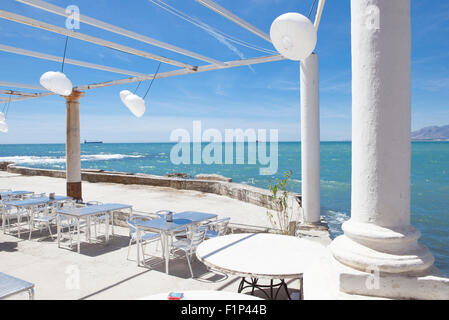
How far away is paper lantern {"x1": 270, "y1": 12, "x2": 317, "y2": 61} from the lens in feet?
8.50

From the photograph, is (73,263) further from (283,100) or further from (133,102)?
(283,100)

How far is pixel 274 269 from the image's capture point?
2.38 metres

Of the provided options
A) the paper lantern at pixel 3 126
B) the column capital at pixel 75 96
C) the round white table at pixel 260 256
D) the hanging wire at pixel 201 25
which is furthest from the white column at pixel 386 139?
the paper lantern at pixel 3 126

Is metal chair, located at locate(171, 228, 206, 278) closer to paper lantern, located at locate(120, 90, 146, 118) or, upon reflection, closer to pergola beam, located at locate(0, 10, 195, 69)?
paper lantern, located at locate(120, 90, 146, 118)

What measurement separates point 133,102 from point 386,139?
14.1 feet

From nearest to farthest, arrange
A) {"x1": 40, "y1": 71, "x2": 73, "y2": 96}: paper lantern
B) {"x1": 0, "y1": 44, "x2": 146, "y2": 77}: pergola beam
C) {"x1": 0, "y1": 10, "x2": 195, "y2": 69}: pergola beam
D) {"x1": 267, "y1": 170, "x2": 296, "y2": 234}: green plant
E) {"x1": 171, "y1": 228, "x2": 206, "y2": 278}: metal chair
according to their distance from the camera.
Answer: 1. {"x1": 0, "y1": 10, "x2": 195, "y2": 69}: pergola beam
2. {"x1": 171, "y1": 228, "x2": 206, "y2": 278}: metal chair
3. {"x1": 40, "y1": 71, "x2": 73, "y2": 96}: paper lantern
4. {"x1": 267, "y1": 170, "x2": 296, "y2": 234}: green plant
5. {"x1": 0, "y1": 44, "x2": 146, "y2": 77}: pergola beam

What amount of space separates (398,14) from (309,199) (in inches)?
154

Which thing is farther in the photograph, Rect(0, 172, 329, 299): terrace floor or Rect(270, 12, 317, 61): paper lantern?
Rect(0, 172, 329, 299): terrace floor

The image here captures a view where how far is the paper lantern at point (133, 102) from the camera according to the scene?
5.07 meters

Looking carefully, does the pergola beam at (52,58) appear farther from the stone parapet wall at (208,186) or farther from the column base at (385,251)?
the column base at (385,251)

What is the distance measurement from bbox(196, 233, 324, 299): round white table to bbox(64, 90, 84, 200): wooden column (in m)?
5.84

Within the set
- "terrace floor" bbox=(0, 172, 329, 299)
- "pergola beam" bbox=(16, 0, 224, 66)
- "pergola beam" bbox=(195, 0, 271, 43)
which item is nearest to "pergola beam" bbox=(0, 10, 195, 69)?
"pergola beam" bbox=(16, 0, 224, 66)

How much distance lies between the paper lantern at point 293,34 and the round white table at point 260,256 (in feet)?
5.98

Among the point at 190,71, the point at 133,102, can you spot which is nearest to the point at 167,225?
the point at 133,102
